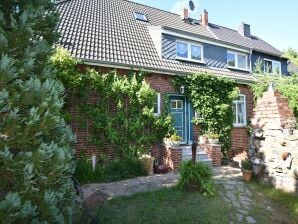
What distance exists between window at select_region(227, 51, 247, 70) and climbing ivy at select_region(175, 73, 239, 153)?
2768 millimetres

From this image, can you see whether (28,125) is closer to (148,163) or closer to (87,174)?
(87,174)

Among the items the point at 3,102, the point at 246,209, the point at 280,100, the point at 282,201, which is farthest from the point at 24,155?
the point at 280,100

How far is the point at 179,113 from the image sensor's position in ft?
43.6

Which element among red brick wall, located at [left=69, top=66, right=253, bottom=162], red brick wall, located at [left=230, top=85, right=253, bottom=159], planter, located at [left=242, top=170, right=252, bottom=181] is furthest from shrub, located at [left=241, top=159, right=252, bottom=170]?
red brick wall, located at [left=230, top=85, right=253, bottom=159]

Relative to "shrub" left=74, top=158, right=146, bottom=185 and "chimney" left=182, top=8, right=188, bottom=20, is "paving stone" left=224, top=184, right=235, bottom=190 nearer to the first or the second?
"shrub" left=74, top=158, right=146, bottom=185

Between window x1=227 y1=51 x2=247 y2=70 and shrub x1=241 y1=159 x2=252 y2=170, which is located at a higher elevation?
window x1=227 y1=51 x2=247 y2=70

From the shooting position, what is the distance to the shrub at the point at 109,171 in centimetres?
936

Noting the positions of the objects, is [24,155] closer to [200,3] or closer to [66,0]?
[66,0]

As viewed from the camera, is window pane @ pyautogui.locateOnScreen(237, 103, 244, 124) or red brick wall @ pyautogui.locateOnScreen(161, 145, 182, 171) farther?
window pane @ pyautogui.locateOnScreen(237, 103, 244, 124)

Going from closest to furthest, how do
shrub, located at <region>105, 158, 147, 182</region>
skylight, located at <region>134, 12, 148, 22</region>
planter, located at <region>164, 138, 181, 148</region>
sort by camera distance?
shrub, located at <region>105, 158, 147, 182</region> → planter, located at <region>164, 138, 181, 148</region> → skylight, located at <region>134, 12, 148, 22</region>

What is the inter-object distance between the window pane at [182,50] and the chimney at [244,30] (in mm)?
8582

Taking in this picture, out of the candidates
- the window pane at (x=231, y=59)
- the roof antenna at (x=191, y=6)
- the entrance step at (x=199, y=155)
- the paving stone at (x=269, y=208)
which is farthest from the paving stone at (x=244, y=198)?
the roof antenna at (x=191, y=6)

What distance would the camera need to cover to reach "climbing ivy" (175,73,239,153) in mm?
13188

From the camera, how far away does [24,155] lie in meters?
3.13
